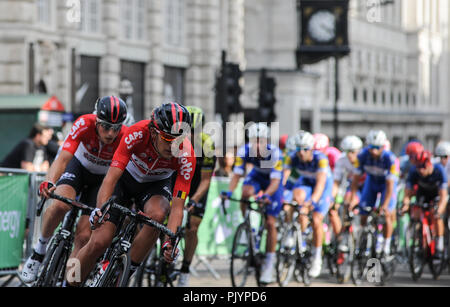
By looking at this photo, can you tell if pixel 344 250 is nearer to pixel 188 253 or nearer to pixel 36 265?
pixel 188 253

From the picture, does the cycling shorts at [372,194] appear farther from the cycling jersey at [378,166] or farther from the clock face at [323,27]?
the clock face at [323,27]

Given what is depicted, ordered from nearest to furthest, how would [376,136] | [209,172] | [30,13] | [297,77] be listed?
[209,172]
[376,136]
[30,13]
[297,77]

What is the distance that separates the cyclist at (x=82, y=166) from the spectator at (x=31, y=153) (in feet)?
15.1

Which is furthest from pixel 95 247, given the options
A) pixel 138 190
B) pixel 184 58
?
pixel 184 58

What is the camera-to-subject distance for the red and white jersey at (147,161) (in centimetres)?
761

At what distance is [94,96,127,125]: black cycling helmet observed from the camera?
8133mm

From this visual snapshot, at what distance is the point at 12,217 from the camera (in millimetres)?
10914

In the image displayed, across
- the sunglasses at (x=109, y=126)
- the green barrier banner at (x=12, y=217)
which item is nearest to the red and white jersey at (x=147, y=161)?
the sunglasses at (x=109, y=126)

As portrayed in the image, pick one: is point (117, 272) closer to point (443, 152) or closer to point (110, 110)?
point (110, 110)

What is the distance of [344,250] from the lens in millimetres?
13594

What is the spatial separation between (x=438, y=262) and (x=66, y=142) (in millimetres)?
7572

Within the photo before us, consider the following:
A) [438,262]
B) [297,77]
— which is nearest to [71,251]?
[438,262]

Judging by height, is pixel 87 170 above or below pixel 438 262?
above

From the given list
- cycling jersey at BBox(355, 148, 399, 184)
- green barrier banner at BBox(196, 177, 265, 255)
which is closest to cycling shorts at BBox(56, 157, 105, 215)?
cycling jersey at BBox(355, 148, 399, 184)
